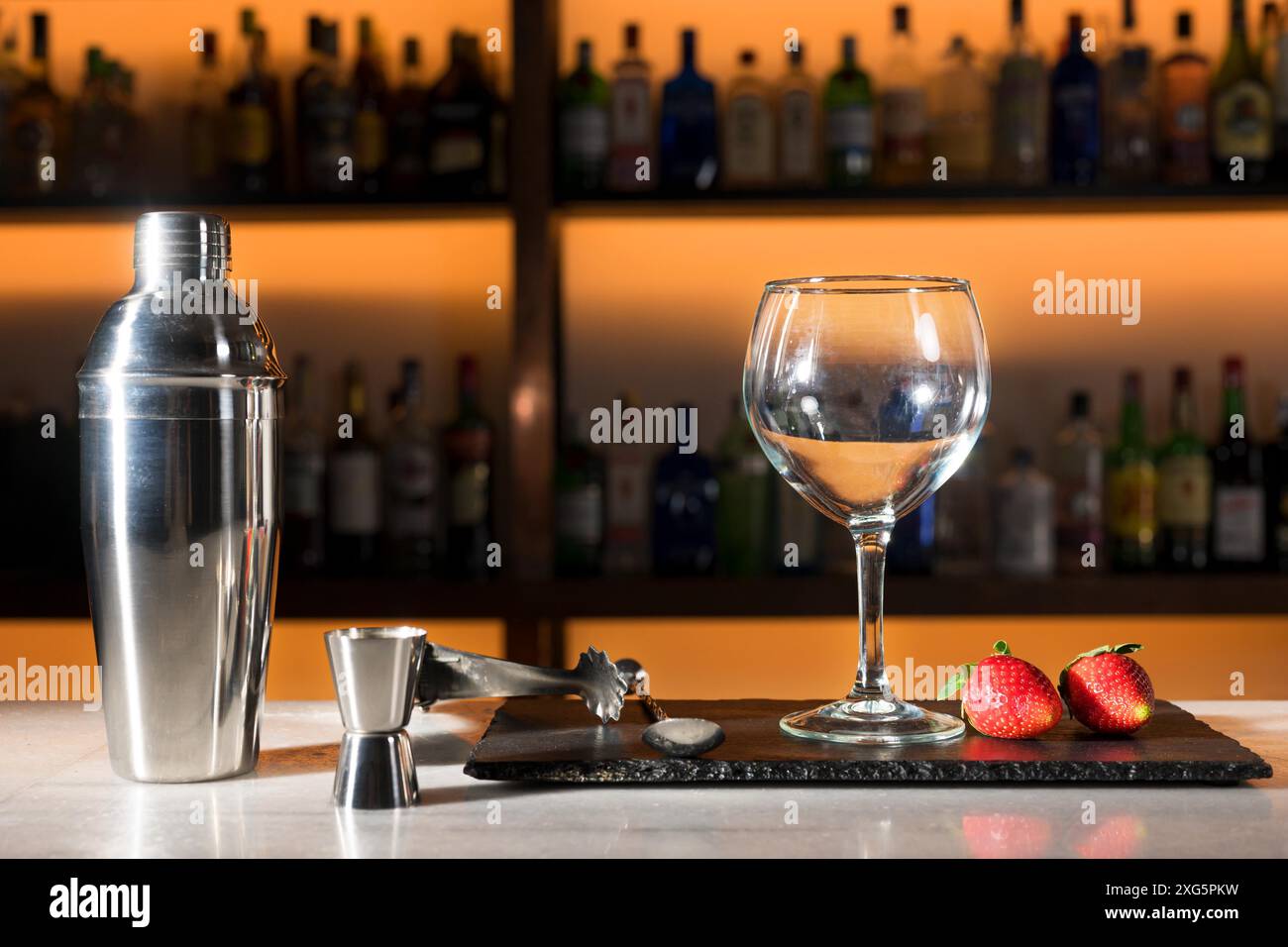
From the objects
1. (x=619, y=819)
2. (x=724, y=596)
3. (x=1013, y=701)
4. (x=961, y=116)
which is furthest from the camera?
(x=961, y=116)

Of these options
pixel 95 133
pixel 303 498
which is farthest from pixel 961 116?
pixel 95 133

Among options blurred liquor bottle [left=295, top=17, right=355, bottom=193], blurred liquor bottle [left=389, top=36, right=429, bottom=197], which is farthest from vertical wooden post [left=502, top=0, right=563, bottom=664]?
blurred liquor bottle [left=295, top=17, right=355, bottom=193]

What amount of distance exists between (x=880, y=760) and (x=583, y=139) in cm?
152

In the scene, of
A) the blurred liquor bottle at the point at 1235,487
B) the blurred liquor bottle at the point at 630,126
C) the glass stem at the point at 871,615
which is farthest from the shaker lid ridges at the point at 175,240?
the blurred liquor bottle at the point at 1235,487

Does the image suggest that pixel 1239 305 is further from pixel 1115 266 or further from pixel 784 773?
pixel 784 773

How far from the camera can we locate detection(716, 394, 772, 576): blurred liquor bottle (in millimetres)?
2053

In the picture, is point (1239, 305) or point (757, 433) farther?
point (1239, 305)

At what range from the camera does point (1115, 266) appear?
2211mm

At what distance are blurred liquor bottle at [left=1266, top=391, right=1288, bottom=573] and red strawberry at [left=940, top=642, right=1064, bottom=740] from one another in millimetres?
1468

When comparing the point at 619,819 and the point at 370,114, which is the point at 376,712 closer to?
the point at 619,819

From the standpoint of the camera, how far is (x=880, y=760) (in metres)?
0.62

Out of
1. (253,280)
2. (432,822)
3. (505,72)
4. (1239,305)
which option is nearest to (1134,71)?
(1239,305)

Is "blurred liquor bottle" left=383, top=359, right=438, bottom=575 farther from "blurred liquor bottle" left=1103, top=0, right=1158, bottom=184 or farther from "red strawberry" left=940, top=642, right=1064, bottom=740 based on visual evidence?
"red strawberry" left=940, top=642, right=1064, bottom=740
